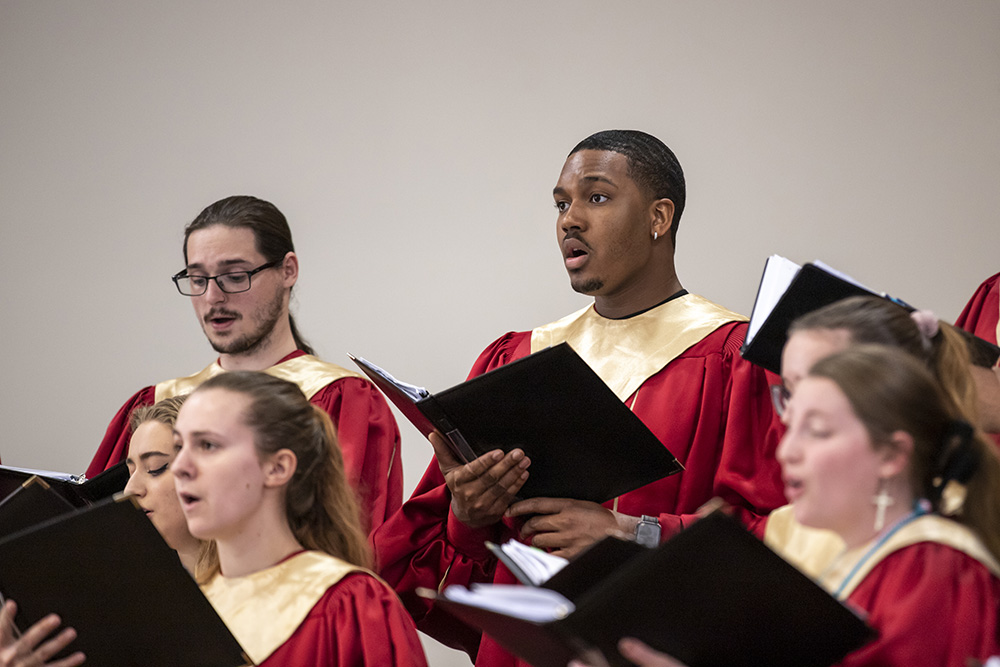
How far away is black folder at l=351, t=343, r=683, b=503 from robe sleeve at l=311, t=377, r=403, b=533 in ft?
2.73

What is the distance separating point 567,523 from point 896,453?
0.98 metres

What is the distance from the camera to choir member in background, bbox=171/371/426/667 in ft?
7.13

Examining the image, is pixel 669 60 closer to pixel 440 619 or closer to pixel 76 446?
pixel 440 619

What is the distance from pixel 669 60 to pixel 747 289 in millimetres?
1000

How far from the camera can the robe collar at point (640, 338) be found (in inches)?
116

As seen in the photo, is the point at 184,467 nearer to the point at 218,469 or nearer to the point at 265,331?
the point at 218,469

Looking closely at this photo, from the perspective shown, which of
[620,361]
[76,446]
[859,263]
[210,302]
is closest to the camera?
[620,361]

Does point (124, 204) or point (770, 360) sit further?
point (124, 204)

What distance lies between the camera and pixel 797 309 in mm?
2166

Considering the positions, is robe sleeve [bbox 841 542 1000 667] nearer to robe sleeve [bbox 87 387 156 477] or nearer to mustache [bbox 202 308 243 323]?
mustache [bbox 202 308 243 323]

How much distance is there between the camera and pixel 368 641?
7.05ft

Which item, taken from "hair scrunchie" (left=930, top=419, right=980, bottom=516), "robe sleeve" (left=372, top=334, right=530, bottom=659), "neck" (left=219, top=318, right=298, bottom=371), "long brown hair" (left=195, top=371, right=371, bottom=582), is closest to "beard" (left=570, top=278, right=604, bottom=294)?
"robe sleeve" (left=372, top=334, right=530, bottom=659)

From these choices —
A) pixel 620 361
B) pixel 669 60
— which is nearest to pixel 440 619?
pixel 620 361

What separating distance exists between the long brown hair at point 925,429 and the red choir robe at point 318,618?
3.38 ft
